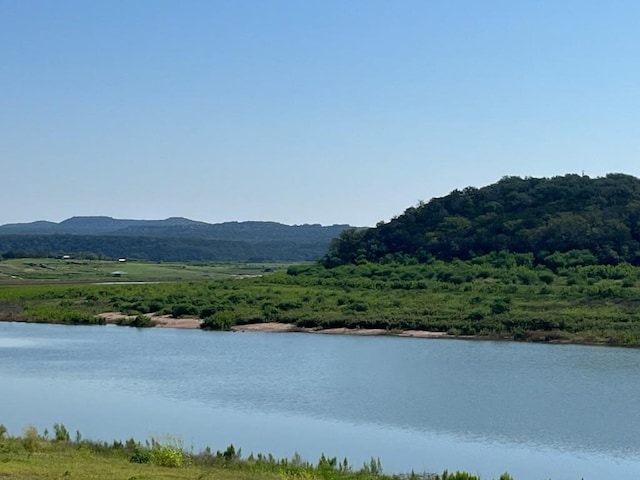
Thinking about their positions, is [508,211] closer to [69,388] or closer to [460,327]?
[460,327]

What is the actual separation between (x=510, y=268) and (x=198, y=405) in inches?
1924

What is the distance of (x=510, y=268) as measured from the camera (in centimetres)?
7781

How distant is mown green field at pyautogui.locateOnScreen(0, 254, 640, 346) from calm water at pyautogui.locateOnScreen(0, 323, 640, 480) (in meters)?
5.14

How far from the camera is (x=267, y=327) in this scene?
61812mm

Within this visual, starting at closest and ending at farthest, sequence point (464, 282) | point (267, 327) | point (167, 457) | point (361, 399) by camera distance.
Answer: point (167, 457) → point (361, 399) → point (267, 327) → point (464, 282)

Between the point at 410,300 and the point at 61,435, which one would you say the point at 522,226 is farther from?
the point at 61,435

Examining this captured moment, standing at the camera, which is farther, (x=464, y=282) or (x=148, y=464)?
(x=464, y=282)

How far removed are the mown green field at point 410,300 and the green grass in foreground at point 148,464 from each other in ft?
105

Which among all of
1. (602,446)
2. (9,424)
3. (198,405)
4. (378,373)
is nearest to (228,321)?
(378,373)

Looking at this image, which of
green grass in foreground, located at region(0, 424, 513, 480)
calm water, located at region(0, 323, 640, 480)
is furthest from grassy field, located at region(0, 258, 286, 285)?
green grass in foreground, located at region(0, 424, 513, 480)

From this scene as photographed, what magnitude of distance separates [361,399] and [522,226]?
181 feet

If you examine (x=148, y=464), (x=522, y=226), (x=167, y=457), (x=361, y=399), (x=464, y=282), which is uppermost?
(x=522, y=226)

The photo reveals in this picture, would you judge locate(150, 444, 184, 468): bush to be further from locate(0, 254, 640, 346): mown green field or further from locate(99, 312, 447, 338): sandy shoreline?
locate(99, 312, 447, 338): sandy shoreline

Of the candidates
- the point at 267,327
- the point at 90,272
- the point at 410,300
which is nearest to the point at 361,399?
the point at 267,327
